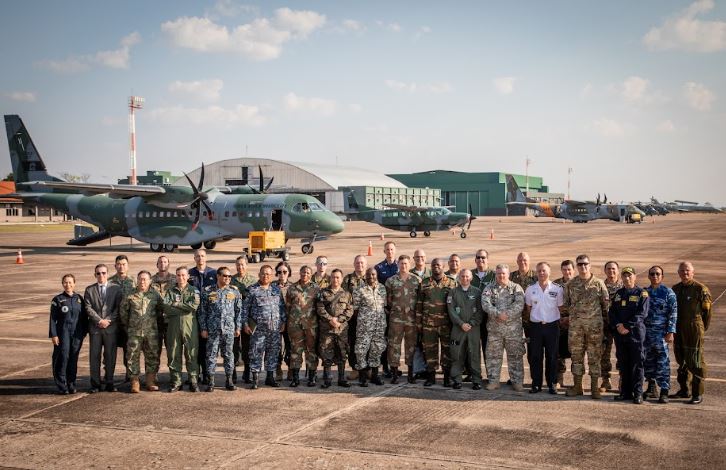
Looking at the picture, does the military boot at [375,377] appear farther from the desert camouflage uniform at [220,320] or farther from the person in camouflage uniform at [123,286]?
the person in camouflage uniform at [123,286]

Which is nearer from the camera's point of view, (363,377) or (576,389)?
(576,389)

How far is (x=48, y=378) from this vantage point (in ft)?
31.4

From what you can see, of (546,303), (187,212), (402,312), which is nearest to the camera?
(546,303)

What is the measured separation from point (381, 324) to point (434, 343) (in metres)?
0.80

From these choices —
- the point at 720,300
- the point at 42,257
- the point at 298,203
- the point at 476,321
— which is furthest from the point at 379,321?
the point at 42,257

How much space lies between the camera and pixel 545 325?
8789 mm

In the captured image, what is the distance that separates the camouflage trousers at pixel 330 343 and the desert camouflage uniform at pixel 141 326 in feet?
7.51

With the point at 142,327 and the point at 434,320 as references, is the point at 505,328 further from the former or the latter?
the point at 142,327

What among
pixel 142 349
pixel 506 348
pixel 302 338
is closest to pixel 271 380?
pixel 302 338

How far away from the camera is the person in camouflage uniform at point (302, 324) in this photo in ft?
29.8

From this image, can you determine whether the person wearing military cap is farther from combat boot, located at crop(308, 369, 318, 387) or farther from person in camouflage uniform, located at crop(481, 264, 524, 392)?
combat boot, located at crop(308, 369, 318, 387)

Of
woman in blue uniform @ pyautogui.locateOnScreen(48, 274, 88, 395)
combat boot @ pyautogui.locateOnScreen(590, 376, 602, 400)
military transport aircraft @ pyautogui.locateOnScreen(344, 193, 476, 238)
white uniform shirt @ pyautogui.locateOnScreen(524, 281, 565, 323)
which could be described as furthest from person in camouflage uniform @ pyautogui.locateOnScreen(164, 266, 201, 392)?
military transport aircraft @ pyautogui.locateOnScreen(344, 193, 476, 238)

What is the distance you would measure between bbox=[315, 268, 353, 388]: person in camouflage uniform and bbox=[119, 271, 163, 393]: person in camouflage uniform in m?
2.27

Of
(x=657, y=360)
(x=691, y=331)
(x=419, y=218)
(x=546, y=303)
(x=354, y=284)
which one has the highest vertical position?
(x=419, y=218)
